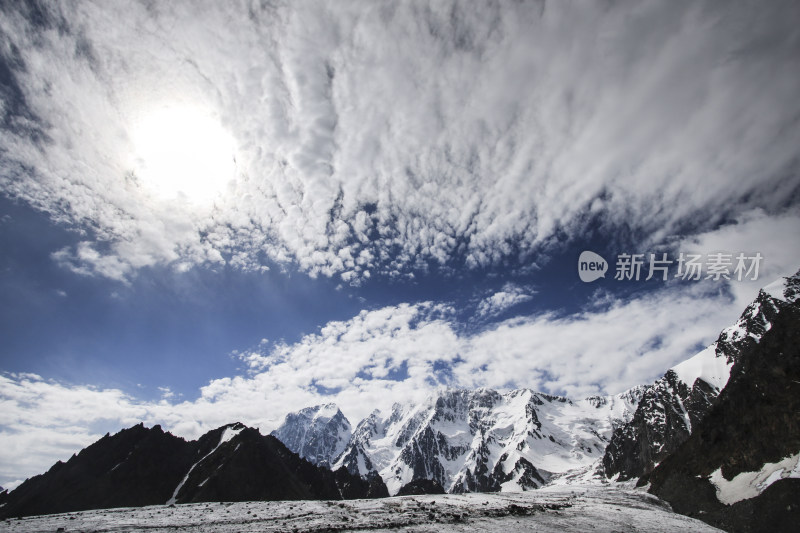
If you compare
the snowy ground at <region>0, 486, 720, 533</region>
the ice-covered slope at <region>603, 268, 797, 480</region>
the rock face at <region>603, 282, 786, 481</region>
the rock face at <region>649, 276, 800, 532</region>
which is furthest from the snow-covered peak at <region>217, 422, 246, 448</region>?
the ice-covered slope at <region>603, 268, 797, 480</region>

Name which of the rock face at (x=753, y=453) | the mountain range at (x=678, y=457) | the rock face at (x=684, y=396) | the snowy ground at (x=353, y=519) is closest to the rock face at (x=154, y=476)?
the mountain range at (x=678, y=457)

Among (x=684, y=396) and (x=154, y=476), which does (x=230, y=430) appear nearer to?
(x=154, y=476)

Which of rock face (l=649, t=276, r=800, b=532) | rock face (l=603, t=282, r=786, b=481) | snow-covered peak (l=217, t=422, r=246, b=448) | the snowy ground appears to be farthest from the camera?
rock face (l=603, t=282, r=786, b=481)

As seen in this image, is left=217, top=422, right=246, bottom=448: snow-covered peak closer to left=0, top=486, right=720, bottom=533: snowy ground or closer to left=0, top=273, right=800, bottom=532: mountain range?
left=0, top=273, right=800, bottom=532: mountain range

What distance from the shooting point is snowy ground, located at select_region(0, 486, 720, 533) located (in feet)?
105

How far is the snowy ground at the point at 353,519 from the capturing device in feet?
105

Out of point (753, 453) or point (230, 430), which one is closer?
point (753, 453)

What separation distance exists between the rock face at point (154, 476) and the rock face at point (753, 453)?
88809 mm

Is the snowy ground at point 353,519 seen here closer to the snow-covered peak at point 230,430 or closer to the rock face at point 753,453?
the rock face at point 753,453

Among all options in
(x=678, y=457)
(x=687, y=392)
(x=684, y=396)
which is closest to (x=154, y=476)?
(x=678, y=457)

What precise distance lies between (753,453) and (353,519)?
61.5 metres

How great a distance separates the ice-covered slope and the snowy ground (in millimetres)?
131731

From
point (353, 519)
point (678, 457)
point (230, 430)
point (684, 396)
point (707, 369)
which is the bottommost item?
point (678, 457)

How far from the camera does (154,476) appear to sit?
4003 inches
